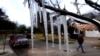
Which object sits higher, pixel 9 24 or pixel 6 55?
pixel 9 24

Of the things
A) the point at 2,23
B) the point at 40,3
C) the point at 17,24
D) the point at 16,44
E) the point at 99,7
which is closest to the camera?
the point at 40,3

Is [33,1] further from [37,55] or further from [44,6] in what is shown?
[37,55]

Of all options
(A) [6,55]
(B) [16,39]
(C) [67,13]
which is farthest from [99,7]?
(B) [16,39]

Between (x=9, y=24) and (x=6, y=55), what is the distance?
3826cm

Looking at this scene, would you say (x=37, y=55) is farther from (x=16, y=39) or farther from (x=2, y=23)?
(x=2, y=23)

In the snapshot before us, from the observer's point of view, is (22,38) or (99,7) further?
(22,38)

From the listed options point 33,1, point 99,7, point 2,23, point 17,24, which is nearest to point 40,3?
point 33,1

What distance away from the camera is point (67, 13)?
5570mm

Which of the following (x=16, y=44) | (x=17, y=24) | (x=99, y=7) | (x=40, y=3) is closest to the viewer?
(x=40, y=3)

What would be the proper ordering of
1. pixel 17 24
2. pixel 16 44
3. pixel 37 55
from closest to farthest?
pixel 37 55 → pixel 16 44 → pixel 17 24

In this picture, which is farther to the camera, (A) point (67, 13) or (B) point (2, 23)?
(B) point (2, 23)

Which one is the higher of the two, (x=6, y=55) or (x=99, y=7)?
(x=99, y=7)

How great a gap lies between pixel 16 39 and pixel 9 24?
27.0 m

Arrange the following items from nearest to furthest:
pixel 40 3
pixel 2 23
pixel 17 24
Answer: pixel 40 3 → pixel 2 23 → pixel 17 24
